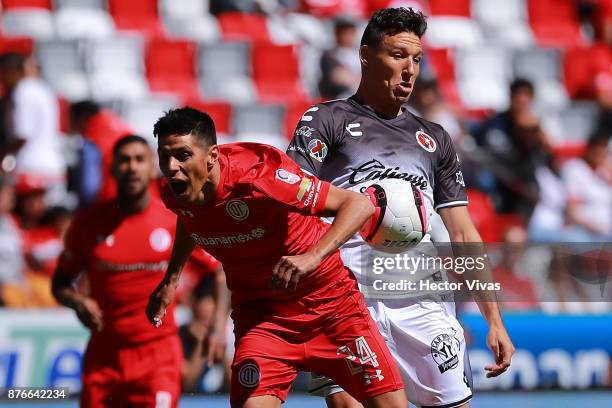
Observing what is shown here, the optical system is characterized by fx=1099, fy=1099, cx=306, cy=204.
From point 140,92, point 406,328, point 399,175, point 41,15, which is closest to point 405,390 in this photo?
point 406,328

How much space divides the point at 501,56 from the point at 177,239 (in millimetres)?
8467

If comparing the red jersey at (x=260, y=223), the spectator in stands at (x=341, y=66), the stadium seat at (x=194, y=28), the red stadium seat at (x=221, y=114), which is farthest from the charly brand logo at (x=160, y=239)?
the stadium seat at (x=194, y=28)

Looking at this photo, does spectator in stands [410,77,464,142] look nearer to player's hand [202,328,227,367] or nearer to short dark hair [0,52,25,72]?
short dark hair [0,52,25,72]

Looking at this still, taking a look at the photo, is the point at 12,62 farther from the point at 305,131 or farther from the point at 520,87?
the point at 305,131

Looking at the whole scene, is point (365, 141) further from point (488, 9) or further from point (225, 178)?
point (488, 9)

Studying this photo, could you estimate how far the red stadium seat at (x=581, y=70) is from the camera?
1330 centimetres

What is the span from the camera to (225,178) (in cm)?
484

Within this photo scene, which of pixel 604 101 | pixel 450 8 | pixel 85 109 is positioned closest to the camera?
pixel 85 109

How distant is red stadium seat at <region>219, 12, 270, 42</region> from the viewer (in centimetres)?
1302

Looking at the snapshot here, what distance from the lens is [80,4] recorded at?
42.1ft

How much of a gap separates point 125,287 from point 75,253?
428 millimetres

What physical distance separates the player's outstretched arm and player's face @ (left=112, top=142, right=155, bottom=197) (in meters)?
1.43

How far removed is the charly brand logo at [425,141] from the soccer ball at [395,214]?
0.75 feet

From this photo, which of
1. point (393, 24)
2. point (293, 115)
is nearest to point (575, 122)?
point (293, 115)
